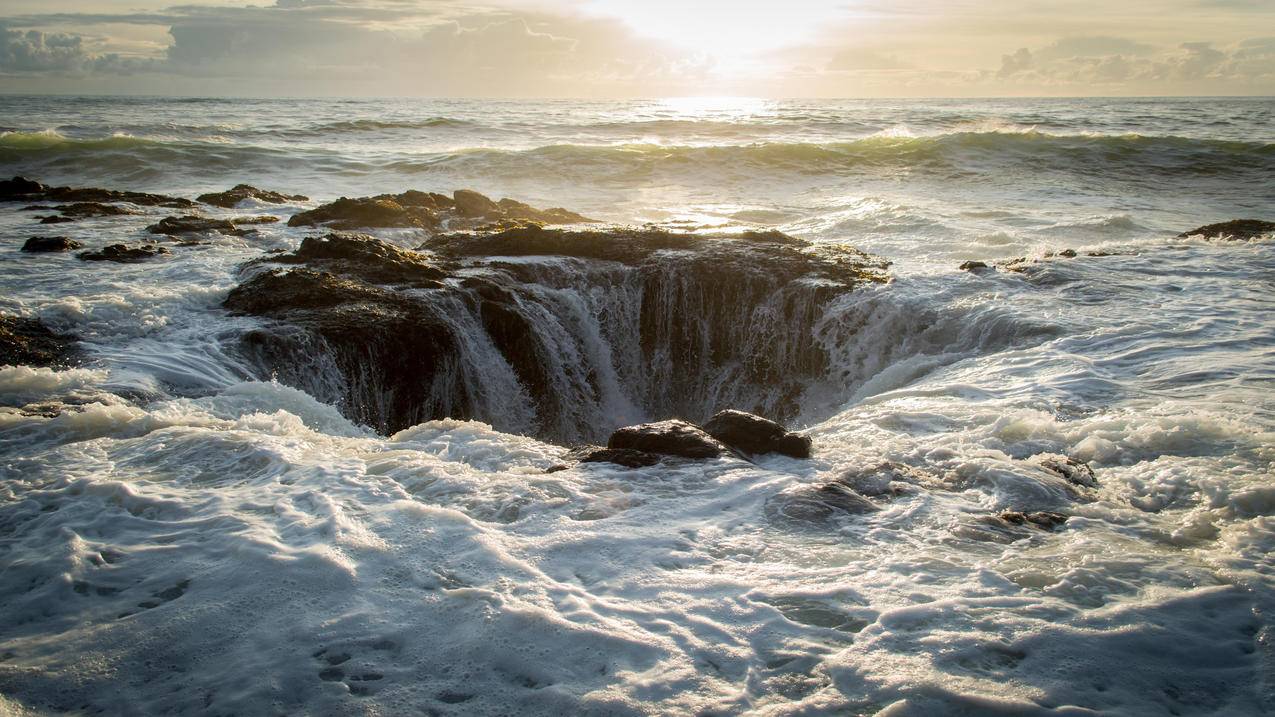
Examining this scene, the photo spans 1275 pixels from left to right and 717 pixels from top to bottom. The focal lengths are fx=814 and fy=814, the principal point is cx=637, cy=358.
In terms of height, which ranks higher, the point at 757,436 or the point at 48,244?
the point at 48,244

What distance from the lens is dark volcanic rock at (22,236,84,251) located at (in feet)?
38.0

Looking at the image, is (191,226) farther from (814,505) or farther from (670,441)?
(814,505)

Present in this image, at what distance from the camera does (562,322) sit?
10617 millimetres

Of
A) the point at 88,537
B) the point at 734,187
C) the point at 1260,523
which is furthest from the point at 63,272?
the point at 734,187

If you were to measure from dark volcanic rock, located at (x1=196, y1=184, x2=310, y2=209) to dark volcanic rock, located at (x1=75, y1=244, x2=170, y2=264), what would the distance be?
6.05 meters

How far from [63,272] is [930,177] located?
24.2 m

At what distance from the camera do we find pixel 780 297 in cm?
1100

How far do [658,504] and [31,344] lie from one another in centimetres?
614

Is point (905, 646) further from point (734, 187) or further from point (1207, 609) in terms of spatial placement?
point (734, 187)

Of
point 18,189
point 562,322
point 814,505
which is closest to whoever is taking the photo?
point 814,505

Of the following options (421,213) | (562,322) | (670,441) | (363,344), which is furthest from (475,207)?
(670,441)

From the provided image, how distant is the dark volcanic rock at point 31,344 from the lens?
7148mm

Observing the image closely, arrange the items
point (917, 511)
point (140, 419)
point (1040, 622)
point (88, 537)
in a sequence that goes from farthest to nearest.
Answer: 1. point (140, 419)
2. point (917, 511)
3. point (88, 537)
4. point (1040, 622)

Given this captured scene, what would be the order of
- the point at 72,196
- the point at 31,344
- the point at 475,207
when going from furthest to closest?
the point at 72,196 < the point at 475,207 < the point at 31,344
